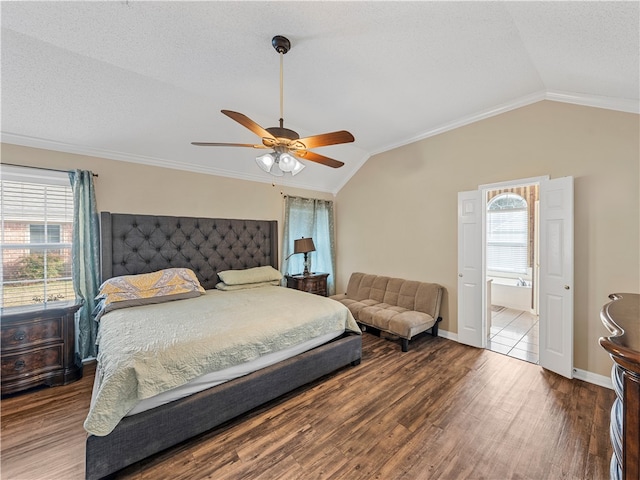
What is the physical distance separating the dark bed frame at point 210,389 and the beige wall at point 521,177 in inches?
68.4

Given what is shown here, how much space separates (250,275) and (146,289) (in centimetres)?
125

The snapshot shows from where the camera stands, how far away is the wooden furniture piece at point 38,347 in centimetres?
219

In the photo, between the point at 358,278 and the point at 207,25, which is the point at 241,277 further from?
the point at 207,25

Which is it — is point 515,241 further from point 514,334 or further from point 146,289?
point 146,289

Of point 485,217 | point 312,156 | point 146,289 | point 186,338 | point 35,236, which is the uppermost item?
point 312,156

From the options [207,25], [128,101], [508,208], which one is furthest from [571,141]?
[128,101]

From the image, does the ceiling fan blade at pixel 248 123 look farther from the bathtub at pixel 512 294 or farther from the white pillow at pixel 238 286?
the bathtub at pixel 512 294

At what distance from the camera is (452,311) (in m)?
3.47

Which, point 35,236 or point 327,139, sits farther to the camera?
point 35,236

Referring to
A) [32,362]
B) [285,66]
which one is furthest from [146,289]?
[285,66]

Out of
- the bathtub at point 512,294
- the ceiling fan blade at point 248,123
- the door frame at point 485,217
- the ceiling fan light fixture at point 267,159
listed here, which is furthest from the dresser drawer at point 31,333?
the bathtub at point 512,294

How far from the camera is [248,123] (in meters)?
1.79

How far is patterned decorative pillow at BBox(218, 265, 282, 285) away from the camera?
11.5 feet

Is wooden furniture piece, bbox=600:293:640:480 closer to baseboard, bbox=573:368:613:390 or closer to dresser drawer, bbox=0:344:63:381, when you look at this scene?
baseboard, bbox=573:368:613:390
